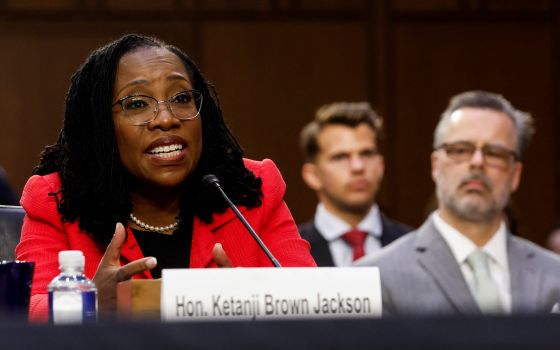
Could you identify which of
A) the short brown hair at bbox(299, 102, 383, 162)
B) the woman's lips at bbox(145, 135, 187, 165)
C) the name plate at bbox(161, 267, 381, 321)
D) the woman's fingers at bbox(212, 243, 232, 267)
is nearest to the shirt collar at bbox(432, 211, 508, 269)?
the short brown hair at bbox(299, 102, 383, 162)

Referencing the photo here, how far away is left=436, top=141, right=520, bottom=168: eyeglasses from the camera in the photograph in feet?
12.5

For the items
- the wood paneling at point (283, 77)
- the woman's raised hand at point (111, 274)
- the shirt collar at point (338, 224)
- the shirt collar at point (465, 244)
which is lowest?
the woman's raised hand at point (111, 274)

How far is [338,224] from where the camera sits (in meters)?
4.51

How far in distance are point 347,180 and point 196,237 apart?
249 cm

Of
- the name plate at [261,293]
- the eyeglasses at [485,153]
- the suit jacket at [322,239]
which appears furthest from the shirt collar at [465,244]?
the name plate at [261,293]

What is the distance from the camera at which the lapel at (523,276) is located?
10.9 feet

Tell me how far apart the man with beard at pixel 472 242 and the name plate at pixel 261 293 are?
1.58 m

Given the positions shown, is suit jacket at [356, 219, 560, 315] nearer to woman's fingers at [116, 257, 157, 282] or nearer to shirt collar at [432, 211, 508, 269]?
shirt collar at [432, 211, 508, 269]

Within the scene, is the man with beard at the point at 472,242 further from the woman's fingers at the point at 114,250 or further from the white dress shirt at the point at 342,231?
the woman's fingers at the point at 114,250

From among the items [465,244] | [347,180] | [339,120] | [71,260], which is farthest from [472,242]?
[71,260]

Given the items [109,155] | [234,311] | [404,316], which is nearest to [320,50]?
[109,155]

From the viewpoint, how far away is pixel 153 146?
2154mm

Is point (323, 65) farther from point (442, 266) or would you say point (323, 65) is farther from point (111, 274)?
point (111, 274)

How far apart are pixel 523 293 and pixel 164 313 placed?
2.10 meters
